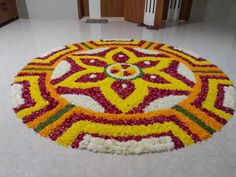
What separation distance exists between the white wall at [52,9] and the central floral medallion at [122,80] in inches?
63.4

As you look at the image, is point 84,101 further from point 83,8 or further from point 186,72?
point 83,8

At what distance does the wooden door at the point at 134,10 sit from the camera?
334 cm

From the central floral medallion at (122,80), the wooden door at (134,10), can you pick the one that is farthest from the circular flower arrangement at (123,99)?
the wooden door at (134,10)

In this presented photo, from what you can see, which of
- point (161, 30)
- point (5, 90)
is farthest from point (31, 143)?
point (161, 30)

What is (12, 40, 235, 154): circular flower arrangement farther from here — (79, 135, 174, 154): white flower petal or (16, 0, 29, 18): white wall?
(16, 0, 29, 18): white wall

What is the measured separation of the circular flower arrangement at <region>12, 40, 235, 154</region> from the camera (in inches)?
50.7

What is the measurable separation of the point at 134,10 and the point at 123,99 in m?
2.32

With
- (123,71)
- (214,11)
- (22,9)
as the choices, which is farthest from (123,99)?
(214,11)

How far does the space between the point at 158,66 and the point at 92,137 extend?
1112mm

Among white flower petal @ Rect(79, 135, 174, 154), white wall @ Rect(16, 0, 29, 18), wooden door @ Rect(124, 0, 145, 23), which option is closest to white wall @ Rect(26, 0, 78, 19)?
white wall @ Rect(16, 0, 29, 18)

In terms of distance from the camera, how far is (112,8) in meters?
3.74

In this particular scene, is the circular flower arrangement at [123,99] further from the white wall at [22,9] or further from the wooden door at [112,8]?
the white wall at [22,9]

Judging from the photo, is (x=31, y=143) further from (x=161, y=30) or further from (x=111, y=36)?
(x=161, y=30)

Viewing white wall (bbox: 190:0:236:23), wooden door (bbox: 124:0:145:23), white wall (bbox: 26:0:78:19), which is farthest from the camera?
white wall (bbox: 190:0:236:23)
